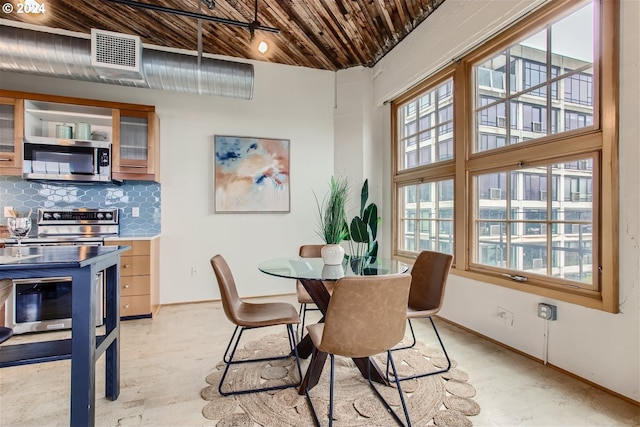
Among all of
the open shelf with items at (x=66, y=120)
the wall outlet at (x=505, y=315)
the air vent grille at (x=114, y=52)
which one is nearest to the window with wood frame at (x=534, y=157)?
the wall outlet at (x=505, y=315)

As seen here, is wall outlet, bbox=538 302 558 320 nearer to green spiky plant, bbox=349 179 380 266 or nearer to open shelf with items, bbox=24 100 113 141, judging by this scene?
green spiky plant, bbox=349 179 380 266

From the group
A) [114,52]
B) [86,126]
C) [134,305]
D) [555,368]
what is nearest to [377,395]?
[555,368]

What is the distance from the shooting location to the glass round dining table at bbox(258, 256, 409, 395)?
6.57ft

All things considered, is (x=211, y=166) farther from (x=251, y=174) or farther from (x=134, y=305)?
(x=134, y=305)

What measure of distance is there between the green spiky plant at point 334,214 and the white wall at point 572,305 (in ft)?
5.08

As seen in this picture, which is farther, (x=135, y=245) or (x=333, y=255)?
(x=135, y=245)

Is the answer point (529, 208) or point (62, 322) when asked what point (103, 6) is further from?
point (529, 208)

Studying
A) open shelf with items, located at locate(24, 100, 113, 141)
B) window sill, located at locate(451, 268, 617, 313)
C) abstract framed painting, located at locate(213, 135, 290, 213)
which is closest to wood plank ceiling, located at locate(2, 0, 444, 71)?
open shelf with items, located at locate(24, 100, 113, 141)

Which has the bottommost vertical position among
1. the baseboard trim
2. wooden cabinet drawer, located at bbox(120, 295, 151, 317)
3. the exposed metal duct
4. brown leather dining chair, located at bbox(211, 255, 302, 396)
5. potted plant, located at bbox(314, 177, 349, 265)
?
the baseboard trim

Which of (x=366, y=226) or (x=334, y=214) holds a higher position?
(x=334, y=214)

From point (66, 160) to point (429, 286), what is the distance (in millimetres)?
3814

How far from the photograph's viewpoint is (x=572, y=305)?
2195mm

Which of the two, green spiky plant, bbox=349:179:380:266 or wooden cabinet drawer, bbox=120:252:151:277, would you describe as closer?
wooden cabinet drawer, bbox=120:252:151:277

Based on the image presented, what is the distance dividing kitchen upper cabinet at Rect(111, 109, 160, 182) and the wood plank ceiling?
1.00 m
